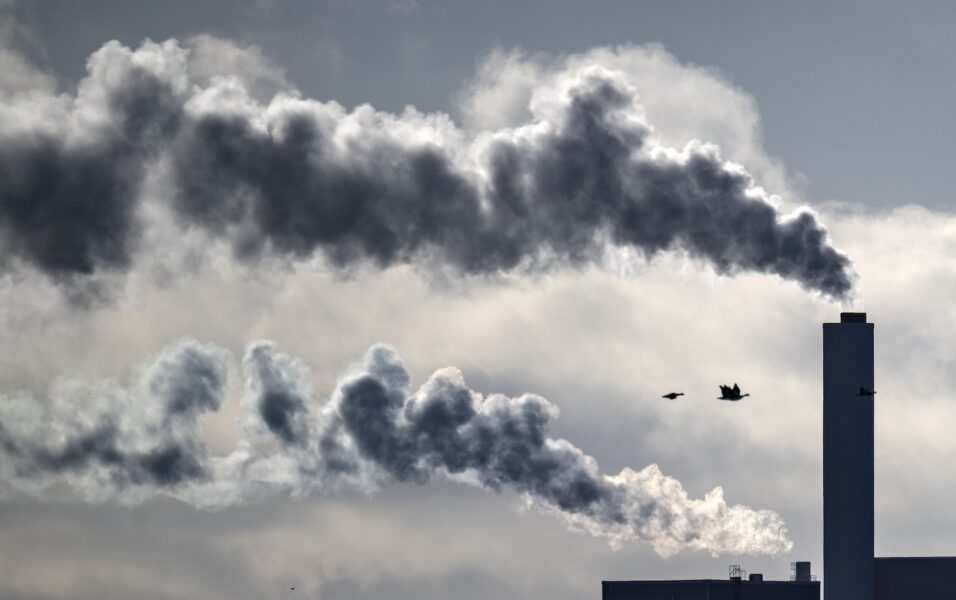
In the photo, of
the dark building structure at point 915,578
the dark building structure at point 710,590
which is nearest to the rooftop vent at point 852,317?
the dark building structure at point 915,578

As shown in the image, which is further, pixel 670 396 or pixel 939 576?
pixel 939 576

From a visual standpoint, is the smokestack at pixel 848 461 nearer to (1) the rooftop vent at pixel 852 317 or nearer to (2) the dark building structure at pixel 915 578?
(1) the rooftop vent at pixel 852 317

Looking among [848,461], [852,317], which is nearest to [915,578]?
[848,461]

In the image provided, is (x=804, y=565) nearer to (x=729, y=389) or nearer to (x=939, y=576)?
(x=939, y=576)

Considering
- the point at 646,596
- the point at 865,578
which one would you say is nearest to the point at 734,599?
the point at 646,596

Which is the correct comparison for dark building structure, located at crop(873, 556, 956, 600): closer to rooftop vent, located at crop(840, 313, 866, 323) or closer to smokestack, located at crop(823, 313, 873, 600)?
smokestack, located at crop(823, 313, 873, 600)

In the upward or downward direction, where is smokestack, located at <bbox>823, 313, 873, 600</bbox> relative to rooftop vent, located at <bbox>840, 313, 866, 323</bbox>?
downward

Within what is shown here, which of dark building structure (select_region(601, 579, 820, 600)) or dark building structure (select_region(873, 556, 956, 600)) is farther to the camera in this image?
dark building structure (select_region(601, 579, 820, 600))

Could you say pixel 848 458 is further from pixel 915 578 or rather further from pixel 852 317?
pixel 915 578

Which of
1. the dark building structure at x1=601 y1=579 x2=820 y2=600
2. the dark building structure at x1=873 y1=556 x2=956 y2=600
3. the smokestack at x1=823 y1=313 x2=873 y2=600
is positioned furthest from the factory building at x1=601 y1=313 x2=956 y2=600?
the dark building structure at x1=601 y1=579 x2=820 y2=600
